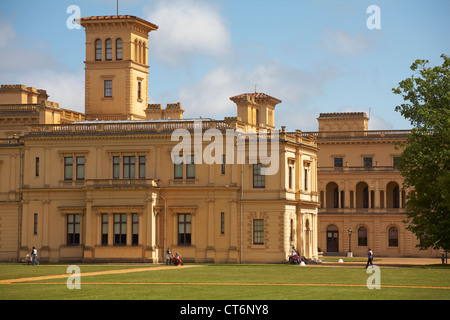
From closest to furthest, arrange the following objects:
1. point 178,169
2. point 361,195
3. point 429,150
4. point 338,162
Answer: point 429,150
point 178,169
point 338,162
point 361,195

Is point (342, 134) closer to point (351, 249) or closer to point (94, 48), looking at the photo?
point (351, 249)

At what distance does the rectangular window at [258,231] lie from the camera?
2992 inches

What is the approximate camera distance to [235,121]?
7619cm

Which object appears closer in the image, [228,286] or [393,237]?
[228,286]

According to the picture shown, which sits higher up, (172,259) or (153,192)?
(153,192)

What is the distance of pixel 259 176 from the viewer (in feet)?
251

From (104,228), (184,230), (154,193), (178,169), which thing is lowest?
(184,230)

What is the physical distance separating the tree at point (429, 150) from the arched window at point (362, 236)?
1592 inches

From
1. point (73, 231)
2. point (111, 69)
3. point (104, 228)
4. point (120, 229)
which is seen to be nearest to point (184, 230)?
point (120, 229)

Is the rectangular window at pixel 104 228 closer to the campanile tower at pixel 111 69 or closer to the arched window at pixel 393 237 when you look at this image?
the campanile tower at pixel 111 69

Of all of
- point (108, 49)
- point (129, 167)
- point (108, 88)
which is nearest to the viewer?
point (129, 167)

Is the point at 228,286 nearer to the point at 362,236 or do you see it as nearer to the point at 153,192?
the point at 153,192

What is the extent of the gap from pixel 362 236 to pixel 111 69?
40701 millimetres
